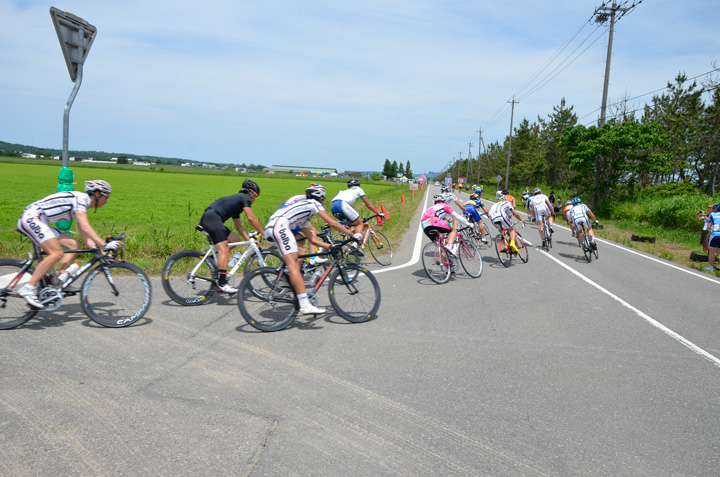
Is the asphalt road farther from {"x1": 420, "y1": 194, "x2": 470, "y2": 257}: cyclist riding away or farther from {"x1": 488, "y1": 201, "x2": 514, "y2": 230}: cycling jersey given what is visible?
{"x1": 488, "y1": 201, "x2": 514, "y2": 230}: cycling jersey

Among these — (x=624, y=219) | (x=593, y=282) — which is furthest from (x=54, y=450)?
(x=624, y=219)

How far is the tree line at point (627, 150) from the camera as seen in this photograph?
1062 inches

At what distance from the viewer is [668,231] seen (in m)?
21.1

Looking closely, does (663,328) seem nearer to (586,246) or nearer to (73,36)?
(586,246)

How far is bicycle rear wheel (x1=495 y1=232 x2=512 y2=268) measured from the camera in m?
11.0

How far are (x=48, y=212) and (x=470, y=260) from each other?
735cm

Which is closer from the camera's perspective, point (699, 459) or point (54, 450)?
point (54, 450)

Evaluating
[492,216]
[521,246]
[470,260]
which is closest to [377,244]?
[470,260]

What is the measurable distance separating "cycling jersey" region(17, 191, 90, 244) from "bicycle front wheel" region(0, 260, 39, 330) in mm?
414

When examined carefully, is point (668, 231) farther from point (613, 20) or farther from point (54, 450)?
point (54, 450)

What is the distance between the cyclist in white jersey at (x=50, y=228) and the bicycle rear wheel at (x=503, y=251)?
27.9ft

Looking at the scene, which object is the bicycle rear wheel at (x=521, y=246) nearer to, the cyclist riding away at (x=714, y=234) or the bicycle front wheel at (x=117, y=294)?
the cyclist riding away at (x=714, y=234)

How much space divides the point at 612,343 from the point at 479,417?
115 inches

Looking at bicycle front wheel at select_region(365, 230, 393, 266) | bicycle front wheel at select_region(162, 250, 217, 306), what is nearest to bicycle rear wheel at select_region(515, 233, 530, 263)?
bicycle front wheel at select_region(365, 230, 393, 266)
